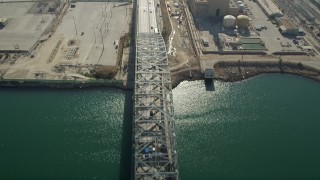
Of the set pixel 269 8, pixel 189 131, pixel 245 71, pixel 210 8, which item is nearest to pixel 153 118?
pixel 189 131

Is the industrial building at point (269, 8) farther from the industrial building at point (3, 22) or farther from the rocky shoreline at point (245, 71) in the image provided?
the industrial building at point (3, 22)

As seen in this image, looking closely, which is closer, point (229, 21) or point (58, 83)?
point (58, 83)

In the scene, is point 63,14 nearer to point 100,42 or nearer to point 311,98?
point 100,42

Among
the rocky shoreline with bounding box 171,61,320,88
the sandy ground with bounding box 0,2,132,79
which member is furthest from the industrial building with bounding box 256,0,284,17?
the sandy ground with bounding box 0,2,132,79

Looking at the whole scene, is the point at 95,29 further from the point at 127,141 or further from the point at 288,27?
the point at 288,27

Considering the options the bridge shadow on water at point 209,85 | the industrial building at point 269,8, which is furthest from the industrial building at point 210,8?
the bridge shadow on water at point 209,85

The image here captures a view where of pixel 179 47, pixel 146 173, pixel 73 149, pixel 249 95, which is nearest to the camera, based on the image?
pixel 146 173

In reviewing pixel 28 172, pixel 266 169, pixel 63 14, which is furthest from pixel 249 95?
pixel 63 14

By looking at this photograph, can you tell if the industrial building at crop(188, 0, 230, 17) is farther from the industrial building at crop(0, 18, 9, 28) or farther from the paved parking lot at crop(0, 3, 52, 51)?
the industrial building at crop(0, 18, 9, 28)
